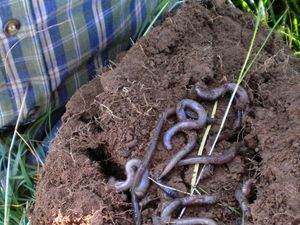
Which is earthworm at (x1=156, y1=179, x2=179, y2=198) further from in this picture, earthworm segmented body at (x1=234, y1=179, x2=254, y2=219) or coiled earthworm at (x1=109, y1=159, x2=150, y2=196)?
earthworm segmented body at (x1=234, y1=179, x2=254, y2=219)

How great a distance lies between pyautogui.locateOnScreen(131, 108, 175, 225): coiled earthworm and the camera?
2.38m

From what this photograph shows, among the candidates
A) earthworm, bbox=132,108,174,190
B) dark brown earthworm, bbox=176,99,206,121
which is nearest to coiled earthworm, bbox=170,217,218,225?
earthworm, bbox=132,108,174,190

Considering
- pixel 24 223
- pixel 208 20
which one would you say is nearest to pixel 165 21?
pixel 208 20

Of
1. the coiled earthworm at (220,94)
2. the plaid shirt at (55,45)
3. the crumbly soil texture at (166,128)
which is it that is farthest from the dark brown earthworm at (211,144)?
the plaid shirt at (55,45)

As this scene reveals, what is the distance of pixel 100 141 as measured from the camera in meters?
2.55

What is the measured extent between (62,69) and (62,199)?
99 centimetres

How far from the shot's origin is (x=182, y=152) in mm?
2457

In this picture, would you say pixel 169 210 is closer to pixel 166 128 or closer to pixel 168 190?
pixel 168 190

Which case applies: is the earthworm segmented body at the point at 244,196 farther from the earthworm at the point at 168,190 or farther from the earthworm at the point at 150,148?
the earthworm at the point at 150,148

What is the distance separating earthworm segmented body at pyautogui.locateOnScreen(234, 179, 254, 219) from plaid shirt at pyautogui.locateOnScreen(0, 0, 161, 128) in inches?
49.4

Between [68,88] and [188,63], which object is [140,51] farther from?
[68,88]

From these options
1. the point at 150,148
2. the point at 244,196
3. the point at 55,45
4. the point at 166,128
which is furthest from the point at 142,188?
the point at 55,45

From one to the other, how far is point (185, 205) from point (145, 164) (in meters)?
0.24

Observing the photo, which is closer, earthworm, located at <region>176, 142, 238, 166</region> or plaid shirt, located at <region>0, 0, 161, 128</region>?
earthworm, located at <region>176, 142, 238, 166</region>
